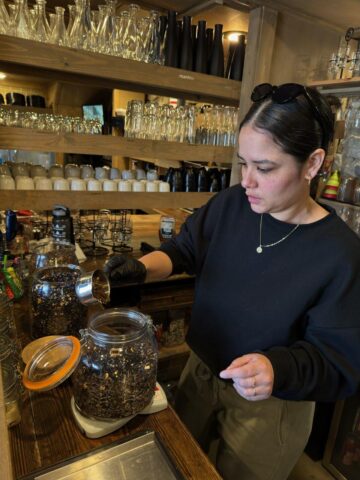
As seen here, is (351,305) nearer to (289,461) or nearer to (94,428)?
(289,461)

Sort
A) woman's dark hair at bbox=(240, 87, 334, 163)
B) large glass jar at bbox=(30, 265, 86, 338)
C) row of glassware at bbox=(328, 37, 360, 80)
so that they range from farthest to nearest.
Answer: row of glassware at bbox=(328, 37, 360, 80)
large glass jar at bbox=(30, 265, 86, 338)
woman's dark hair at bbox=(240, 87, 334, 163)

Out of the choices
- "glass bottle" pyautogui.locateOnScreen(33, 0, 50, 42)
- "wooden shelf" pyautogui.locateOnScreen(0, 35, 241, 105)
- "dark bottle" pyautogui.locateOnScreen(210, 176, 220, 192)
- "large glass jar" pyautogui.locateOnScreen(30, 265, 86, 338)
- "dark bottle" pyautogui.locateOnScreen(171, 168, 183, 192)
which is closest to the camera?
"large glass jar" pyautogui.locateOnScreen(30, 265, 86, 338)

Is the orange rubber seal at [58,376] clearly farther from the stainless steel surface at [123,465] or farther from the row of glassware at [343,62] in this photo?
the row of glassware at [343,62]

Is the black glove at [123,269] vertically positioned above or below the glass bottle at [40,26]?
below

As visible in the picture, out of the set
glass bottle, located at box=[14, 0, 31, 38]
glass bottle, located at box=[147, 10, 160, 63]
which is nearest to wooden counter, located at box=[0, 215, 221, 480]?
glass bottle, located at box=[14, 0, 31, 38]

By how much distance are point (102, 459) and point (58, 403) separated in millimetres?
191

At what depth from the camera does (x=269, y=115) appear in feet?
2.73

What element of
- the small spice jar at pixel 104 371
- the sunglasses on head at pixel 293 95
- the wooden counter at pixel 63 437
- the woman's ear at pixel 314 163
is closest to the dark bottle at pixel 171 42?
the sunglasses on head at pixel 293 95

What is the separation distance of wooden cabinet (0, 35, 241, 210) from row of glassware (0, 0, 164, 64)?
13cm

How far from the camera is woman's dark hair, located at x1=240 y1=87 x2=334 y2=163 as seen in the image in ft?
2.68

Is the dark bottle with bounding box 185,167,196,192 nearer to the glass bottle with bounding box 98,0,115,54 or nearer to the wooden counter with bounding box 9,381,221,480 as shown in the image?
the glass bottle with bounding box 98,0,115,54

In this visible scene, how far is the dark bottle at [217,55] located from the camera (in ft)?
6.47

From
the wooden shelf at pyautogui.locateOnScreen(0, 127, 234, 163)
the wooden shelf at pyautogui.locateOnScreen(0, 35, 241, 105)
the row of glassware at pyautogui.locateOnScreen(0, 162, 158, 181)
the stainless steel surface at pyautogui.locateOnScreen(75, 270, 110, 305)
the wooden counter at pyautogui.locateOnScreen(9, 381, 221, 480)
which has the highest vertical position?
the wooden shelf at pyautogui.locateOnScreen(0, 35, 241, 105)

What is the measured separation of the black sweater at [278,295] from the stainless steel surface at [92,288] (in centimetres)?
31
